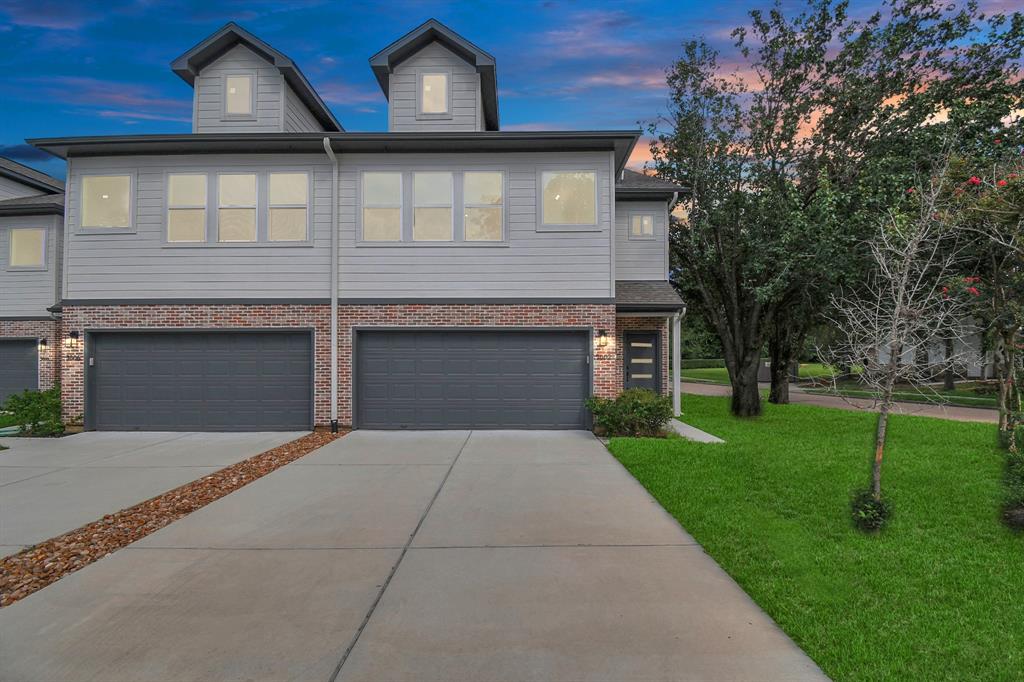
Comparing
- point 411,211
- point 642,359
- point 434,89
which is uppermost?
point 434,89

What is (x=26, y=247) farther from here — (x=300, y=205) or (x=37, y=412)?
(x=300, y=205)

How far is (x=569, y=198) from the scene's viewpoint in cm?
1122

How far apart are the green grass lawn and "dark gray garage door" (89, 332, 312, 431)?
7518 mm

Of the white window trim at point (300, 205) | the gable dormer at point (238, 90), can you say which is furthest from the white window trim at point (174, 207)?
the gable dormer at point (238, 90)

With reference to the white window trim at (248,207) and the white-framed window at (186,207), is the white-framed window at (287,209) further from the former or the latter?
the white-framed window at (186,207)

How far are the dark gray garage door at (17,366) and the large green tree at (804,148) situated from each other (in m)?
19.9

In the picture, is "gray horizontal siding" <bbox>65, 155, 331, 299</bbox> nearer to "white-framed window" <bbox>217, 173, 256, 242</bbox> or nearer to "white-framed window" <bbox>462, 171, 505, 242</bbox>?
"white-framed window" <bbox>217, 173, 256, 242</bbox>

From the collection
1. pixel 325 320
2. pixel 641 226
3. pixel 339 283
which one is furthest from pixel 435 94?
pixel 641 226

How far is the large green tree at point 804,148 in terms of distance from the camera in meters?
A: 11.4

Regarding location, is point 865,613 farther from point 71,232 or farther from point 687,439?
point 71,232

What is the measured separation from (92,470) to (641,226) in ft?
42.7

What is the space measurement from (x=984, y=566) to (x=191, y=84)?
16660 mm

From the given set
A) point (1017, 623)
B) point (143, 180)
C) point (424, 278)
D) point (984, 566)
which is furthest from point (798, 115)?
point (143, 180)

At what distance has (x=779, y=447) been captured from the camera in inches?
375
